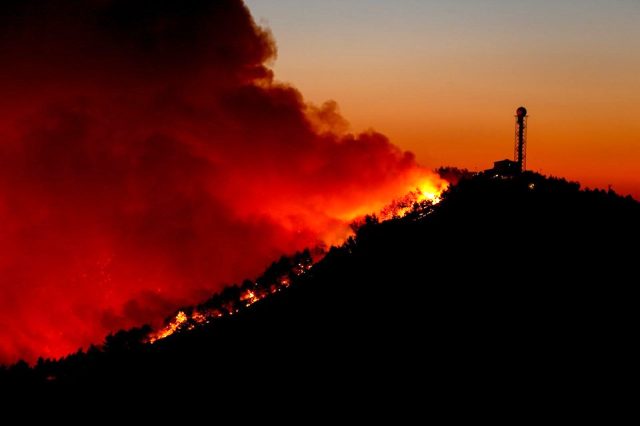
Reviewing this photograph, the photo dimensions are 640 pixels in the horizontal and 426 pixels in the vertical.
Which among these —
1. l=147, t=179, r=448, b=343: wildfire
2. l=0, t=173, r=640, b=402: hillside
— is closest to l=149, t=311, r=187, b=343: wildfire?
l=147, t=179, r=448, b=343: wildfire

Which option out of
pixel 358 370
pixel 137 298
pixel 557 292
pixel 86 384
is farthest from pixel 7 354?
pixel 557 292

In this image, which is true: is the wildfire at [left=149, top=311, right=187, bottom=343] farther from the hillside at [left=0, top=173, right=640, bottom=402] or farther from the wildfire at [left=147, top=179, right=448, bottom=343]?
the hillside at [left=0, top=173, right=640, bottom=402]

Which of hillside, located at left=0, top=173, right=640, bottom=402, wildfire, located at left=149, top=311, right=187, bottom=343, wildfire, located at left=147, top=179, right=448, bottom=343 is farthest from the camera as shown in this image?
wildfire, located at left=147, top=179, right=448, bottom=343

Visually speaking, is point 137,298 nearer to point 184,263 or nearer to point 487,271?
point 184,263

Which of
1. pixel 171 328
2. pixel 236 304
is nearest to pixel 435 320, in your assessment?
pixel 236 304

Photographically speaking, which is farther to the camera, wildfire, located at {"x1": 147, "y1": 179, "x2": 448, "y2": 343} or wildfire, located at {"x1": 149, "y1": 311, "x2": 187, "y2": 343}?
wildfire, located at {"x1": 147, "y1": 179, "x2": 448, "y2": 343}

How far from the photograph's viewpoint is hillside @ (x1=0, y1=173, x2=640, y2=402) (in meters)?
29.4

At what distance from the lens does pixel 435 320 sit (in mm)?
33188

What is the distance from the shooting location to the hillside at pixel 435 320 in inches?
1157

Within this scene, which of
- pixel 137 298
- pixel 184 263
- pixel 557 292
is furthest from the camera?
pixel 184 263

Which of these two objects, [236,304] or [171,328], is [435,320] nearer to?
[236,304]

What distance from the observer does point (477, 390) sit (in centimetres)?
2772

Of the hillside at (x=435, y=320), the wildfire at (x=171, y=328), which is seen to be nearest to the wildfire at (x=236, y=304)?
the wildfire at (x=171, y=328)

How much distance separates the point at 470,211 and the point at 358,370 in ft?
59.9
